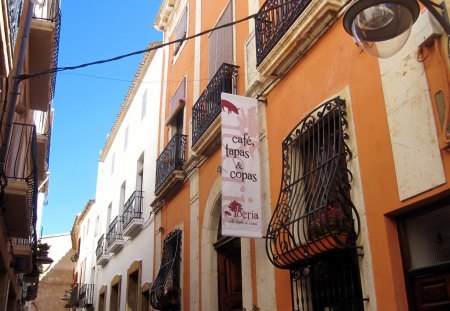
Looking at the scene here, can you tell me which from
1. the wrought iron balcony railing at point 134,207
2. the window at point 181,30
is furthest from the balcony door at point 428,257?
the wrought iron balcony railing at point 134,207

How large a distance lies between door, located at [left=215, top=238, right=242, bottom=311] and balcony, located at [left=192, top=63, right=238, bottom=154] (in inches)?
67.2

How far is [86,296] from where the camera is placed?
852 inches

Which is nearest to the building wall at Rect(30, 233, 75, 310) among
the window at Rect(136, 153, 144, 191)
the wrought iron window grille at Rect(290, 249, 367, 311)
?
the window at Rect(136, 153, 144, 191)

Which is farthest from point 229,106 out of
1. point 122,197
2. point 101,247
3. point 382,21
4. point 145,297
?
point 101,247

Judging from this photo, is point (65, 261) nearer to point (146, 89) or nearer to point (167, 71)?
point (146, 89)

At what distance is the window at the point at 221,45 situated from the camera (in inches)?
379

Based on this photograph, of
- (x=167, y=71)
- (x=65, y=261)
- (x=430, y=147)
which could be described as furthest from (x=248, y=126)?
(x=65, y=261)

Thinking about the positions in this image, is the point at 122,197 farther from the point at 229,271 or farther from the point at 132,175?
the point at 229,271

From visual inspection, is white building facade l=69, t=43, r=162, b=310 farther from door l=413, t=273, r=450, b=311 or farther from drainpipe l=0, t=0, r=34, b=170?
door l=413, t=273, r=450, b=311

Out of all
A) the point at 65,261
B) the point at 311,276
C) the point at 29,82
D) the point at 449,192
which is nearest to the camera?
the point at 449,192

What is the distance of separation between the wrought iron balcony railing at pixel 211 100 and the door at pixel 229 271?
81.1 inches

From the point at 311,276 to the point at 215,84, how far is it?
180 inches

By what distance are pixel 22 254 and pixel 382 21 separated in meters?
7.93

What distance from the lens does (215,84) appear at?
30.9ft
